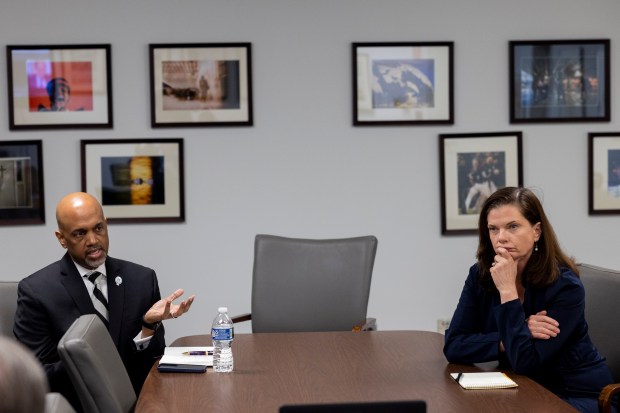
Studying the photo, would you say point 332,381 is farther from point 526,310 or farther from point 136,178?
point 136,178

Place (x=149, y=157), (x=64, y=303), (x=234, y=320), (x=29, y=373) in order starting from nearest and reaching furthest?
(x=29, y=373) → (x=64, y=303) → (x=234, y=320) → (x=149, y=157)

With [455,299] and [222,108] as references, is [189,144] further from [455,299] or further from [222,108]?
[455,299]

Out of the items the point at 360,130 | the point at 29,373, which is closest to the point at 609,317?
the point at 360,130

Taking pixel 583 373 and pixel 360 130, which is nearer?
pixel 583 373

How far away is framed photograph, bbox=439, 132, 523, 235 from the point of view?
5.42 m

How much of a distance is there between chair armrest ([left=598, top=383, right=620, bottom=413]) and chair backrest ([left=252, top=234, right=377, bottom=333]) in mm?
1644

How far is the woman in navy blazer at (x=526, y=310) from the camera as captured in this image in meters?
3.04

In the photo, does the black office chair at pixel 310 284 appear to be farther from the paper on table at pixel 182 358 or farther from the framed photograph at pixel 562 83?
the framed photograph at pixel 562 83

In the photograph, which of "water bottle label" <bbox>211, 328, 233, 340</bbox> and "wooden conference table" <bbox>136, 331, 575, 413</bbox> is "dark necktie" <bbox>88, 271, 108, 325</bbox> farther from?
"water bottle label" <bbox>211, 328, 233, 340</bbox>

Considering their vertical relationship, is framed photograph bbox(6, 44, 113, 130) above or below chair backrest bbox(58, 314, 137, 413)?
above

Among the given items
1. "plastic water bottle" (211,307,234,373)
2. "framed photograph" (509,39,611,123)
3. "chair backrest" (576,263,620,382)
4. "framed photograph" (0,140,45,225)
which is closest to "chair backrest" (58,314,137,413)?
"plastic water bottle" (211,307,234,373)

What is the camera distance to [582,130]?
5.49m

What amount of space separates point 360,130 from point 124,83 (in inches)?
59.6

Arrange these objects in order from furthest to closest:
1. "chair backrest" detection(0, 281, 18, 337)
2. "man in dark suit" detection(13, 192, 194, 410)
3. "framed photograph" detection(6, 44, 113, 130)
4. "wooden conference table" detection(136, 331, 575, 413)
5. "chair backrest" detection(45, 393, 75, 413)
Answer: "framed photograph" detection(6, 44, 113, 130), "chair backrest" detection(0, 281, 18, 337), "man in dark suit" detection(13, 192, 194, 410), "wooden conference table" detection(136, 331, 575, 413), "chair backrest" detection(45, 393, 75, 413)
